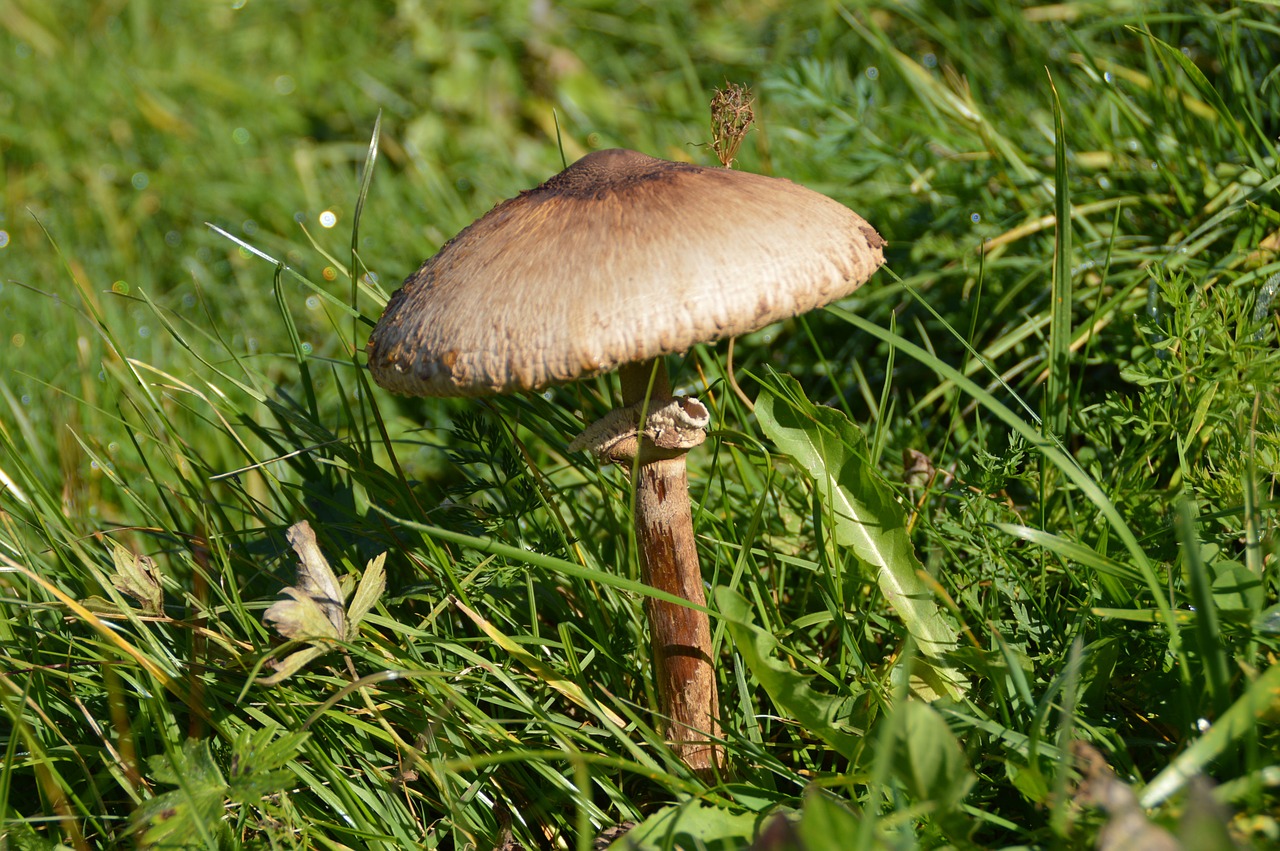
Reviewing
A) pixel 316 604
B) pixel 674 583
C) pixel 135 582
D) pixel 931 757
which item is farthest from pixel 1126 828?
pixel 135 582

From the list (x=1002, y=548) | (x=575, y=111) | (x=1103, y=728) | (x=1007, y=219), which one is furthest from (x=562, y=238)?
(x=575, y=111)

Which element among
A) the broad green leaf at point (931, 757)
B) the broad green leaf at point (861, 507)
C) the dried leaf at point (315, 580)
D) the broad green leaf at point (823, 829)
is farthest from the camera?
the broad green leaf at point (861, 507)

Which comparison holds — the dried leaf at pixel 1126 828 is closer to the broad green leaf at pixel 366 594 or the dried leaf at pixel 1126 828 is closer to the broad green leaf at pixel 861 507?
the broad green leaf at pixel 861 507

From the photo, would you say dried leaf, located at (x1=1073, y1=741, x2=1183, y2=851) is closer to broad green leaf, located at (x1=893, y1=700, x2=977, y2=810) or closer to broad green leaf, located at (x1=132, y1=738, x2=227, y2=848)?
broad green leaf, located at (x1=893, y1=700, x2=977, y2=810)

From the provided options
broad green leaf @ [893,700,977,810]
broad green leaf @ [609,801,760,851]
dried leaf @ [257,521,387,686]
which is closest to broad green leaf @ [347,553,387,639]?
dried leaf @ [257,521,387,686]

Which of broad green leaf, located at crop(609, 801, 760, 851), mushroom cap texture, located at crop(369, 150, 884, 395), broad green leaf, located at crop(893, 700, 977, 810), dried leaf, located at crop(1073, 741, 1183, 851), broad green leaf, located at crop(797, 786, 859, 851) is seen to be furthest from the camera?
broad green leaf, located at crop(609, 801, 760, 851)

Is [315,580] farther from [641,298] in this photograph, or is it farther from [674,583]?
[641,298]

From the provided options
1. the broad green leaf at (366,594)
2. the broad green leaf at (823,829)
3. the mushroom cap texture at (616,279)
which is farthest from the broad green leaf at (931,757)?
the broad green leaf at (366,594)

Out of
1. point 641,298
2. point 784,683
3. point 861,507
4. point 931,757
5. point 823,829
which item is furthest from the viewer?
point 861,507
